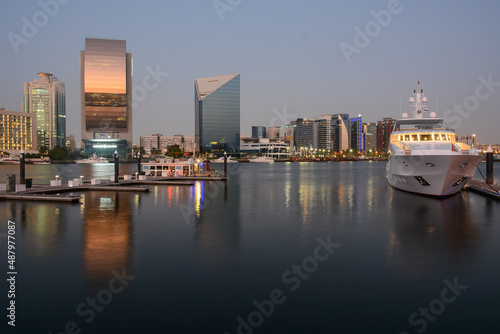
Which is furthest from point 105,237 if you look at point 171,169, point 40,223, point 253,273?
point 171,169

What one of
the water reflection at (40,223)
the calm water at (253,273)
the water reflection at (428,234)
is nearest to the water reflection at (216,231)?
the calm water at (253,273)

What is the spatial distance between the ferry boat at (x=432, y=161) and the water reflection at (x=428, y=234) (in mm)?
1980

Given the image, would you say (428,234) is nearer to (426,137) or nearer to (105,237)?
(105,237)

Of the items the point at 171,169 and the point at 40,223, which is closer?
the point at 40,223

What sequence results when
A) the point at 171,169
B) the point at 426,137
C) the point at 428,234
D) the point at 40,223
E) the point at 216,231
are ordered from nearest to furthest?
1. the point at 428,234
2. the point at 216,231
3. the point at 40,223
4. the point at 426,137
5. the point at 171,169

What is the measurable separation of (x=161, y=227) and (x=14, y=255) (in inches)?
382

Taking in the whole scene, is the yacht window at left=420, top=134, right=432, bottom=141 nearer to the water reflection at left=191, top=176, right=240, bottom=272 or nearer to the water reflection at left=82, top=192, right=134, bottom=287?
→ the water reflection at left=191, top=176, right=240, bottom=272

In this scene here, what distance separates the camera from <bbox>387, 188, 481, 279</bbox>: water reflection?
18.9 metres

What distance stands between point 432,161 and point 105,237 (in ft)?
98.7

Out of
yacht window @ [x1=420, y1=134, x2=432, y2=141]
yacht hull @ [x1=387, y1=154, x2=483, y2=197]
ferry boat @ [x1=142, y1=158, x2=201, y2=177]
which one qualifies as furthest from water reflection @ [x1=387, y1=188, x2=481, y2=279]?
ferry boat @ [x1=142, y1=158, x2=201, y2=177]

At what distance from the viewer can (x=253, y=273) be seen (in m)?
17.0

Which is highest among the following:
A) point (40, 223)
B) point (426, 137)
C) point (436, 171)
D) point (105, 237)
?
point (426, 137)

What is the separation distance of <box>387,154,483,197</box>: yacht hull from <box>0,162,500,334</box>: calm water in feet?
21.5

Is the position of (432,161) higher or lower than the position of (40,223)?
higher
